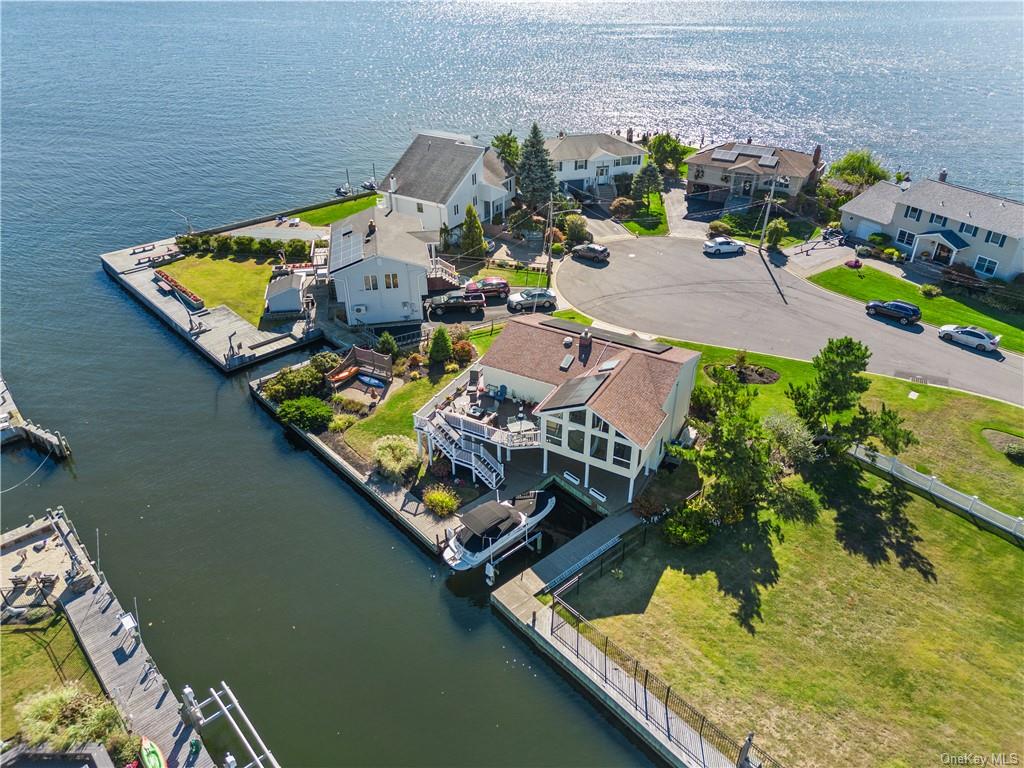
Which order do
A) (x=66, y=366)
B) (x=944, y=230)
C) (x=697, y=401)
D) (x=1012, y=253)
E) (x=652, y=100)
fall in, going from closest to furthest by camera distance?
(x=697, y=401)
(x=66, y=366)
(x=1012, y=253)
(x=944, y=230)
(x=652, y=100)

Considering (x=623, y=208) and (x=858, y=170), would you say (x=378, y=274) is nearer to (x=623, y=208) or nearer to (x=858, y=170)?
(x=623, y=208)

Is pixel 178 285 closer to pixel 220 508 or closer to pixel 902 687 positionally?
pixel 220 508


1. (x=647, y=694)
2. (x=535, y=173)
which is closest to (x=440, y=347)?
(x=647, y=694)

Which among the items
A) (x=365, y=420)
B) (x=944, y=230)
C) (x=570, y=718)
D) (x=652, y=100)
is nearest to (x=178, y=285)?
(x=365, y=420)

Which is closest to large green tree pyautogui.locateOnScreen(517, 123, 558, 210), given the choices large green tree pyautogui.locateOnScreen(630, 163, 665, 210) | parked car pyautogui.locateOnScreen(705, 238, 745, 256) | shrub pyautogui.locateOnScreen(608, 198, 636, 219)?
shrub pyautogui.locateOnScreen(608, 198, 636, 219)

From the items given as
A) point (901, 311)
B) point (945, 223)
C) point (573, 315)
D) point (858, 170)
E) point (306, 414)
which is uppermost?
point (858, 170)

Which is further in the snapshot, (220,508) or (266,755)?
(220,508)

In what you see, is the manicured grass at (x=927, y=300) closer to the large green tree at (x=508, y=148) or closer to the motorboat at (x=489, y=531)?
the large green tree at (x=508, y=148)
